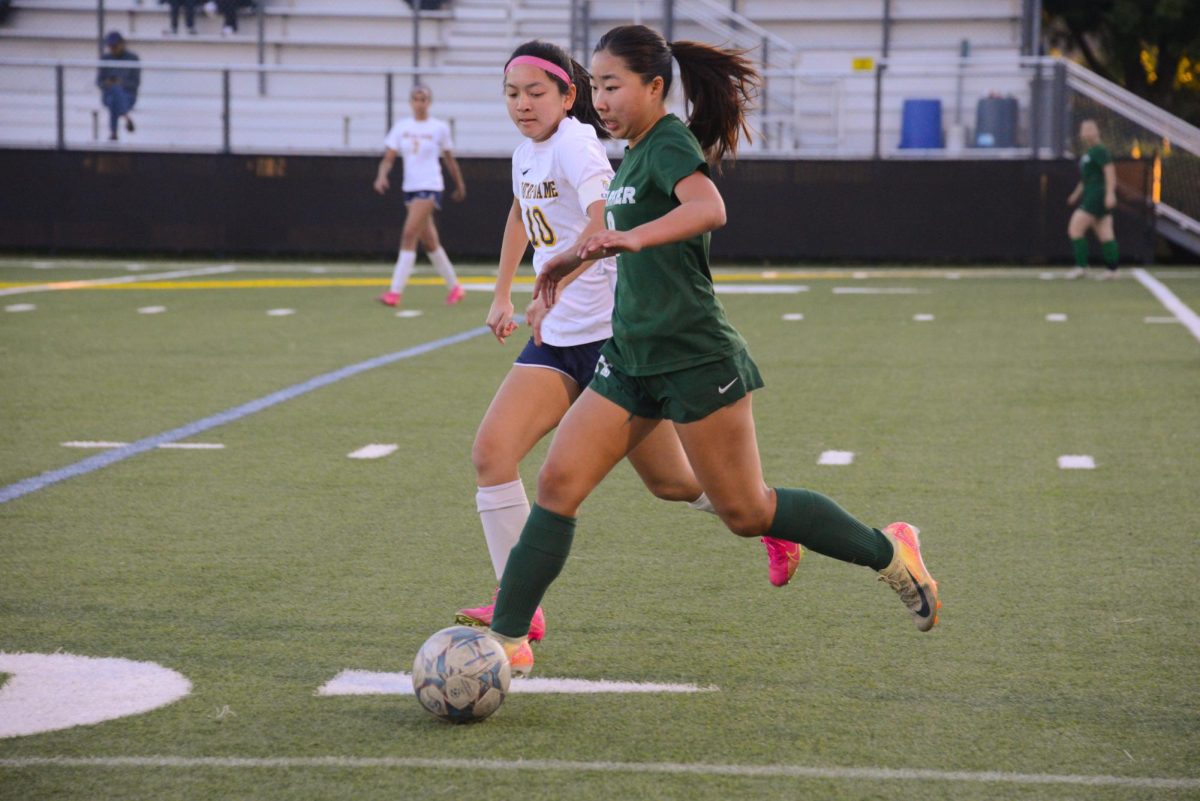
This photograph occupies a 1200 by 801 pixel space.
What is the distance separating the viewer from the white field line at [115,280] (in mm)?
17889

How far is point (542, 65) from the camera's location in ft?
16.9

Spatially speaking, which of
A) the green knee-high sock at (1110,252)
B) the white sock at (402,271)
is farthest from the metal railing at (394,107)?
the white sock at (402,271)

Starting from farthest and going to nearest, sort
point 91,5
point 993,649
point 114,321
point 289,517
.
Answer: point 91,5 < point 114,321 < point 289,517 < point 993,649

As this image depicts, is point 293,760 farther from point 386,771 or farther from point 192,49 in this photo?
point 192,49

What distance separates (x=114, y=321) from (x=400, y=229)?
9130mm

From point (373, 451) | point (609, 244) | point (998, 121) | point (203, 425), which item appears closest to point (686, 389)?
point (609, 244)

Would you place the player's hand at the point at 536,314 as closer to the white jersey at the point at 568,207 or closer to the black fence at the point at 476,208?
the white jersey at the point at 568,207

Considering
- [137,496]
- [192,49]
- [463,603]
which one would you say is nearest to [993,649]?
[463,603]

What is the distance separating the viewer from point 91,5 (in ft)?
95.0

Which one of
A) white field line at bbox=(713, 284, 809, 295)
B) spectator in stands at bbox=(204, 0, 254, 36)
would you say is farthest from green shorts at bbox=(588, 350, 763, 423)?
spectator in stands at bbox=(204, 0, 254, 36)

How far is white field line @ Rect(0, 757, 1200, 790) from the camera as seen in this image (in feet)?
12.2

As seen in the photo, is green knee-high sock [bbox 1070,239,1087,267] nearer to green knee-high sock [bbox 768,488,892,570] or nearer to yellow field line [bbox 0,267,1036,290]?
yellow field line [bbox 0,267,1036,290]

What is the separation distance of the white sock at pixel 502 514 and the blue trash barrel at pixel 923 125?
19987 millimetres

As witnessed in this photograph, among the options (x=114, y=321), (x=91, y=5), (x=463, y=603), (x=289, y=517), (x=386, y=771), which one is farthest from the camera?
(x=91, y=5)
